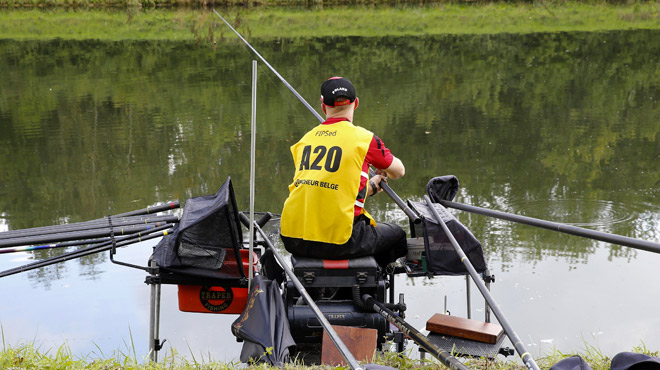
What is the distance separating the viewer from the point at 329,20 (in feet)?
80.2

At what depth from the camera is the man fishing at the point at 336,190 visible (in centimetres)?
356

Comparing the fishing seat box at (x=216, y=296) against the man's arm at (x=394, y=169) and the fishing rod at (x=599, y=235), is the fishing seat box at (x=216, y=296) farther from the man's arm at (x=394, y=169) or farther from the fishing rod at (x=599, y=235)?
the fishing rod at (x=599, y=235)

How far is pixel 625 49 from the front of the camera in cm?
1709

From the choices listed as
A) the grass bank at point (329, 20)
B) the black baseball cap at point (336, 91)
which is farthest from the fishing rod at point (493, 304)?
the grass bank at point (329, 20)

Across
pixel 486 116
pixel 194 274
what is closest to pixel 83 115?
pixel 486 116

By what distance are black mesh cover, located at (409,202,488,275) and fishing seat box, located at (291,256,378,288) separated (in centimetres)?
29

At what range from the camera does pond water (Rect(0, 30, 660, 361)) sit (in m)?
4.72

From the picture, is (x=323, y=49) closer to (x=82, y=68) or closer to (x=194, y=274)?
(x=82, y=68)

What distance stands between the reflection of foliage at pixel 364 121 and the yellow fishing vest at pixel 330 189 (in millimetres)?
2323

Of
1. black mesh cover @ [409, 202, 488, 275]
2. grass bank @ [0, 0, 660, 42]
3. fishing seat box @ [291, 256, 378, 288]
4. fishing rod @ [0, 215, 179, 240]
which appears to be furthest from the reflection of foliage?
grass bank @ [0, 0, 660, 42]

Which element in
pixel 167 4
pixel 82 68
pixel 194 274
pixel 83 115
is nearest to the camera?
pixel 194 274

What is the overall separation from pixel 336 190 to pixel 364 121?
7090 millimetres

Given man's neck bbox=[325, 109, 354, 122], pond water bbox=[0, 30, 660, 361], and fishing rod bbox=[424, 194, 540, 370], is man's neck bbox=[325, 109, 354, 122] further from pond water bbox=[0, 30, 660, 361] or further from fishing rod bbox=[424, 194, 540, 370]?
pond water bbox=[0, 30, 660, 361]

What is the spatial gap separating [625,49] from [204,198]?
50.3 feet
